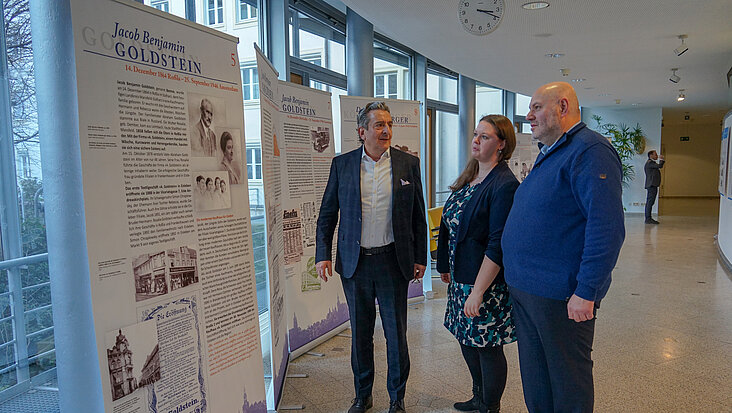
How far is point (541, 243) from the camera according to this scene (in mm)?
1878

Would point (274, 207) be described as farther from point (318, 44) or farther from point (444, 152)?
point (444, 152)

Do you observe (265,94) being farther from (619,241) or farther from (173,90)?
(619,241)

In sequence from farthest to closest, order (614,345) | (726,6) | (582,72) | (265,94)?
(582,72) → (726,6) → (614,345) → (265,94)

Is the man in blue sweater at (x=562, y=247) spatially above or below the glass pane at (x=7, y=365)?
above

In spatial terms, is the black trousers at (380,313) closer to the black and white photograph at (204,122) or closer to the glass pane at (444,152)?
the black and white photograph at (204,122)

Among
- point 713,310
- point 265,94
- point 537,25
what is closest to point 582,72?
point 537,25

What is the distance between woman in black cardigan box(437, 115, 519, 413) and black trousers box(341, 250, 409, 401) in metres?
0.30

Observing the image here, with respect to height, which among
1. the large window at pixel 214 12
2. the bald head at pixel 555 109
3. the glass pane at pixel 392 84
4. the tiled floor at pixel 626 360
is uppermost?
the glass pane at pixel 392 84

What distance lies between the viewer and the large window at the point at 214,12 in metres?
3.73

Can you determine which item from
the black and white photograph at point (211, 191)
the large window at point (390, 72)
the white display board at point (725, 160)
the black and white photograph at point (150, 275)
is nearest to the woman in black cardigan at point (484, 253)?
the black and white photograph at point (211, 191)

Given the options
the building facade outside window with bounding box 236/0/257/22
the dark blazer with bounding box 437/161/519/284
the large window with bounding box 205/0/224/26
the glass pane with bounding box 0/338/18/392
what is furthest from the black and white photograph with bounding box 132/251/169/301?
the building facade outside window with bounding box 236/0/257/22

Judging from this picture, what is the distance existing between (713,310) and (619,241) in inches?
161

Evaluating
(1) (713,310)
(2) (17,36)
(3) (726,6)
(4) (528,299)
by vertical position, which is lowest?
(1) (713,310)

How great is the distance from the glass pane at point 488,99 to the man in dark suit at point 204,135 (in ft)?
32.6
